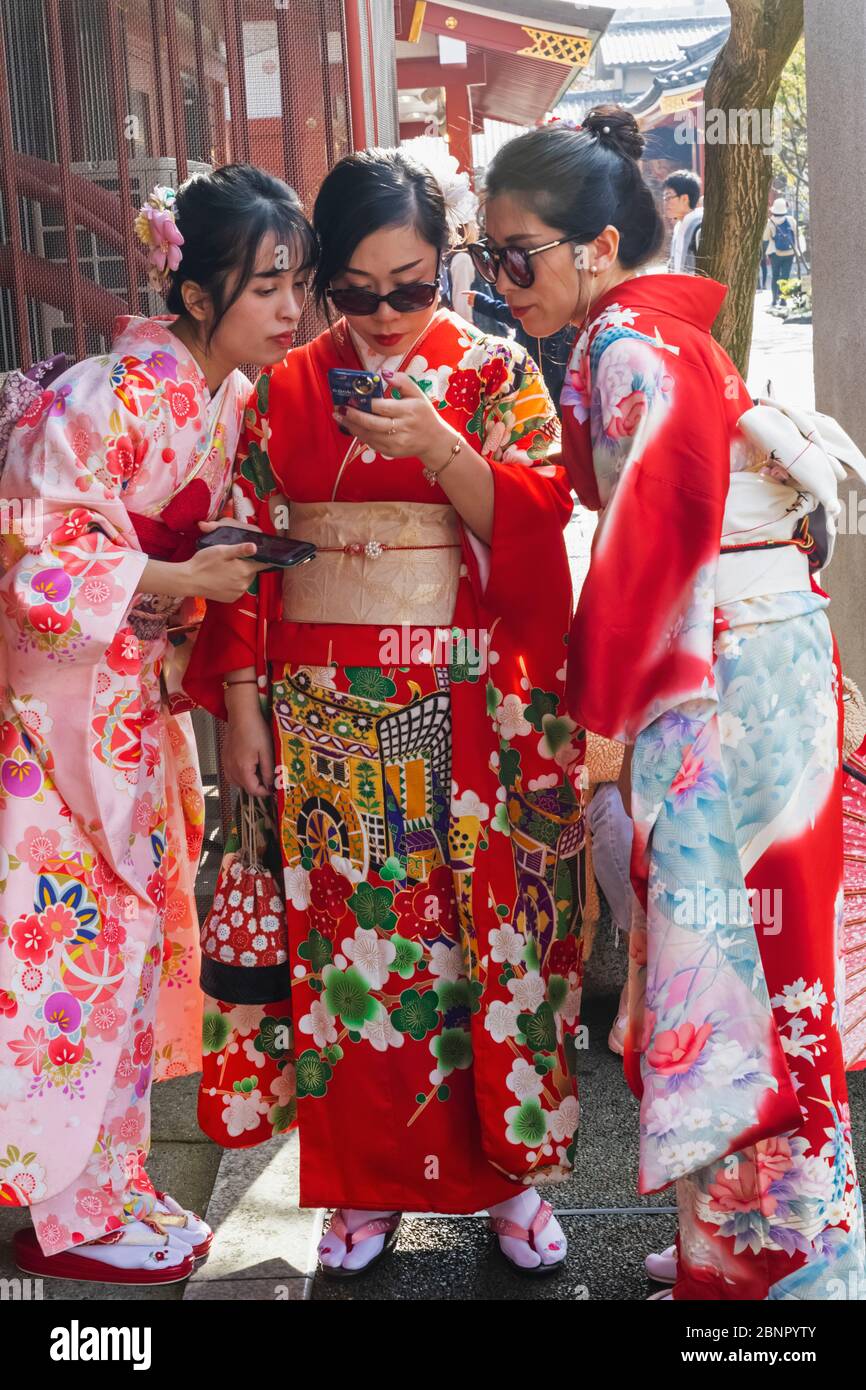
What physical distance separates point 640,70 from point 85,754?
24.4 meters

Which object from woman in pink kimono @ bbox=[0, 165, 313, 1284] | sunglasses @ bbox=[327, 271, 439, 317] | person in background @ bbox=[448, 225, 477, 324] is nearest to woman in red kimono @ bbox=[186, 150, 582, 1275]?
sunglasses @ bbox=[327, 271, 439, 317]

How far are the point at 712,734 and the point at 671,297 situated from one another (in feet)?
2.34

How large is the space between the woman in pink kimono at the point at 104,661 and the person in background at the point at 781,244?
810 inches

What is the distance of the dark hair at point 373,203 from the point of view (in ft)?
7.76

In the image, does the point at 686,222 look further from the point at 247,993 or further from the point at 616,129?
the point at 247,993

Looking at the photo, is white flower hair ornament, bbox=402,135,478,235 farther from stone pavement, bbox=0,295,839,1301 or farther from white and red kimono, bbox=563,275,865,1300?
stone pavement, bbox=0,295,839,1301

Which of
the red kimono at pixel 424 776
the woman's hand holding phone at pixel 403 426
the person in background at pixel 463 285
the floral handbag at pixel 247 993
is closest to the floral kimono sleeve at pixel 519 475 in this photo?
the red kimono at pixel 424 776

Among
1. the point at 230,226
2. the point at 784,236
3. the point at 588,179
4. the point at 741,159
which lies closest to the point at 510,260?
the point at 588,179

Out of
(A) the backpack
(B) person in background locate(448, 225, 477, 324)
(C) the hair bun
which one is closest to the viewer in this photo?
(C) the hair bun

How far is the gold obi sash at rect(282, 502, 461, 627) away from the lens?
2486 mm

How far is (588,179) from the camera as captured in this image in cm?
224

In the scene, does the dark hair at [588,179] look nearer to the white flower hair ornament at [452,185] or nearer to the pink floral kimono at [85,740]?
the white flower hair ornament at [452,185]

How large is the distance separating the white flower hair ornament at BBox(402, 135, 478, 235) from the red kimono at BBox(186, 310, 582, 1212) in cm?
20
